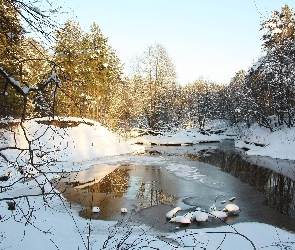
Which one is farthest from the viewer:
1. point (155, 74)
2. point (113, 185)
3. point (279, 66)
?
point (155, 74)

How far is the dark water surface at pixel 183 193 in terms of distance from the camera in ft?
28.3

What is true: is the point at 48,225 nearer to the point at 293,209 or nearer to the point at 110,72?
the point at 293,209

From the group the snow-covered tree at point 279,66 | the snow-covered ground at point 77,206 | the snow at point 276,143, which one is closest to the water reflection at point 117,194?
the snow-covered ground at point 77,206

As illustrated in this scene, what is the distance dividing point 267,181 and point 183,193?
4892 millimetres

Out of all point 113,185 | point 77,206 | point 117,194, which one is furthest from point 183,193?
point 77,206

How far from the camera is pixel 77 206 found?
31.6ft

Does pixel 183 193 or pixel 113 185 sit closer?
pixel 183 193

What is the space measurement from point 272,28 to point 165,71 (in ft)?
50.9

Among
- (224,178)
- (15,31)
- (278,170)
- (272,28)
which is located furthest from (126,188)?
(272,28)

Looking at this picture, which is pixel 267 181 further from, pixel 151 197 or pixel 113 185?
pixel 113 185

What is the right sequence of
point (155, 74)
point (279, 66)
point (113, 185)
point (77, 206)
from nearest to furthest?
point (77, 206) < point (113, 185) < point (279, 66) < point (155, 74)

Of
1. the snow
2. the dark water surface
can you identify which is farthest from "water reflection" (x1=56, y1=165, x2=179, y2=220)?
the snow

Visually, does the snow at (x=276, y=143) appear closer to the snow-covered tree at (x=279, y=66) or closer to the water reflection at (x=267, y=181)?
the snow-covered tree at (x=279, y=66)

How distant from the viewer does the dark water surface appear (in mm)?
8641
